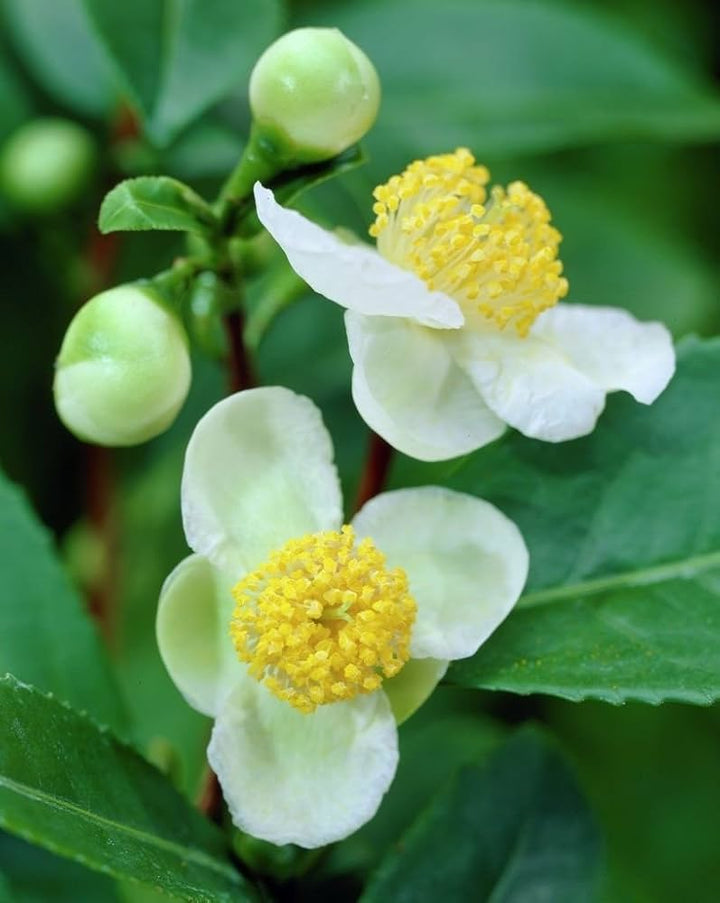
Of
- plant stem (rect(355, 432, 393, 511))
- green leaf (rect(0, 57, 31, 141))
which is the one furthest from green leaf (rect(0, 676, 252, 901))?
green leaf (rect(0, 57, 31, 141))

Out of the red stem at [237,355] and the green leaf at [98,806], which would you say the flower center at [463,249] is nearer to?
the red stem at [237,355]

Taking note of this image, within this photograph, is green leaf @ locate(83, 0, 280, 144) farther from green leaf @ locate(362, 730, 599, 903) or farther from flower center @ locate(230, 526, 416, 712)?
green leaf @ locate(362, 730, 599, 903)

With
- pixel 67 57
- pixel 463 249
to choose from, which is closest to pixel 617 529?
pixel 463 249

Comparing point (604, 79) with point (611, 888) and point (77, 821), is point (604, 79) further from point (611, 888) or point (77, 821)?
point (77, 821)

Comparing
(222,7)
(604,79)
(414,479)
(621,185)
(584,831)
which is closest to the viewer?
(584,831)

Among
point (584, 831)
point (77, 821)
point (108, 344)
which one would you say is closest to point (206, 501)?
point (108, 344)

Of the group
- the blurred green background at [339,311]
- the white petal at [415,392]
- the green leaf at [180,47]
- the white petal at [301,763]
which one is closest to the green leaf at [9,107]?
the blurred green background at [339,311]
